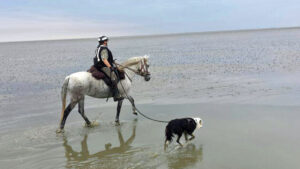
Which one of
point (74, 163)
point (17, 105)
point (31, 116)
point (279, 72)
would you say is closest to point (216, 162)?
point (74, 163)

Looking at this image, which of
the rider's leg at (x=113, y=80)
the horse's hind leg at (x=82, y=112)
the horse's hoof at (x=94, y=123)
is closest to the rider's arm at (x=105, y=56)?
the rider's leg at (x=113, y=80)

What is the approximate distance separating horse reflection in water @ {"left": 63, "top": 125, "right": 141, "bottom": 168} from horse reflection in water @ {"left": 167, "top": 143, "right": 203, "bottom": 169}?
1068 mm

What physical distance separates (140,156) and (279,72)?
1436cm

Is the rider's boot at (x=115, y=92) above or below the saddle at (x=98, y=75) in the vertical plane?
below

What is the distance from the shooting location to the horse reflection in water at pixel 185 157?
629 cm

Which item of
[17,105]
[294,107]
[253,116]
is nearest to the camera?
[253,116]

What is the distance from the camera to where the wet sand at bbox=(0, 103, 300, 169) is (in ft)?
21.0

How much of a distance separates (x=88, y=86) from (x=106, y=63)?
0.94 metres

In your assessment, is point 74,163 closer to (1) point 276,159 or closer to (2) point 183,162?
(2) point 183,162

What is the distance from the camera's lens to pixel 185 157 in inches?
263

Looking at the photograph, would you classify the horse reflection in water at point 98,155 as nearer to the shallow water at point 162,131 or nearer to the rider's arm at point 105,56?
the shallow water at point 162,131

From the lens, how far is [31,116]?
11.1m

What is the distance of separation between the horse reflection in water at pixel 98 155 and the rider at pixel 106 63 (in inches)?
83.3

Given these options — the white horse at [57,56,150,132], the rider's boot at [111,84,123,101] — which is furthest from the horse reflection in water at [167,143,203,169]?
the rider's boot at [111,84,123,101]
